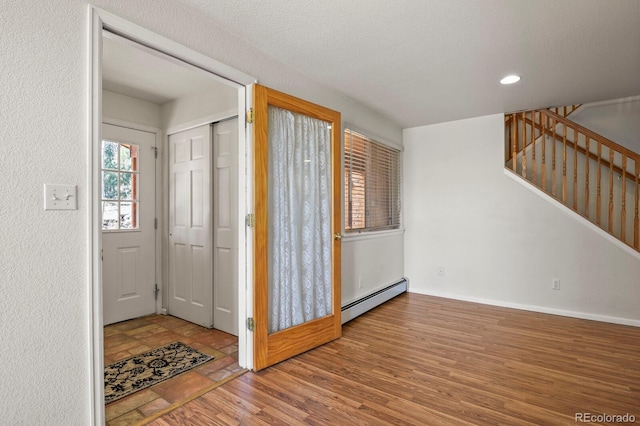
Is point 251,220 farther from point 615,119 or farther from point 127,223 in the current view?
point 615,119

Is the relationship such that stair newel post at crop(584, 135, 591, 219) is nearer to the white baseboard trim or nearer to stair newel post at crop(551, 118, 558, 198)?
stair newel post at crop(551, 118, 558, 198)

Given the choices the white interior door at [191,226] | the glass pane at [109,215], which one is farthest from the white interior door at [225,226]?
the glass pane at [109,215]

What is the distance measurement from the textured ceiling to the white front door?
2089 mm

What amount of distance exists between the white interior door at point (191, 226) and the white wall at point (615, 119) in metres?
Answer: 4.50

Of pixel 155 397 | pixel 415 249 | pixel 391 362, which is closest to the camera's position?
pixel 155 397

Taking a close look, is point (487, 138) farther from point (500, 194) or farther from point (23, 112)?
point (23, 112)

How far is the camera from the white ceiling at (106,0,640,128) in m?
2.04

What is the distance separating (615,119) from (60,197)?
5.38 meters

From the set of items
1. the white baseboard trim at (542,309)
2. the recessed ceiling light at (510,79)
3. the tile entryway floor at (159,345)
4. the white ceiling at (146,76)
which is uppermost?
the white ceiling at (146,76)

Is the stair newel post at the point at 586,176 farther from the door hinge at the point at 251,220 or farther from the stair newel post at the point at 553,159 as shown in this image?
the door hinge at the point at 251,220

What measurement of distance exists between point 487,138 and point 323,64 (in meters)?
2.59

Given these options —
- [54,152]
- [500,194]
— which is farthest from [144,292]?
[500,194]

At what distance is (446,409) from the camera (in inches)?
79.0

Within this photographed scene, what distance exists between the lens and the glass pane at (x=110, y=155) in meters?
3.53
